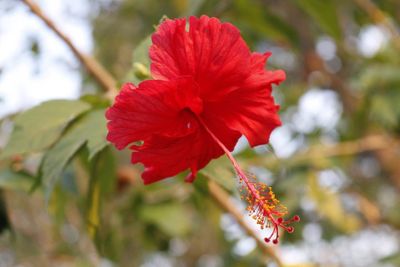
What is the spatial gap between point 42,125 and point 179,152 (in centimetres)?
38

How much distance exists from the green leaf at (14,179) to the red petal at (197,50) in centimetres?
82

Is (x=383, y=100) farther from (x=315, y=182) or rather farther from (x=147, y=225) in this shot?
(x=147, y=225)

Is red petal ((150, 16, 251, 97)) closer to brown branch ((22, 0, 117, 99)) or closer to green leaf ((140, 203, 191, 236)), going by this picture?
brown branch ((22, 0, 117, 99))

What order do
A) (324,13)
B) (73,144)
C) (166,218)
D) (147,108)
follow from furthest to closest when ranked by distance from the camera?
(166,218) → (324,13) → (73,144) → (147,108)

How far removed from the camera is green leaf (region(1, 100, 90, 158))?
1.13 meters

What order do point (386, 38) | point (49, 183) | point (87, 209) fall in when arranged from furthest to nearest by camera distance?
point (386, 38) → point (87, 209) → point (49, 183)

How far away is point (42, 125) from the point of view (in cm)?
115

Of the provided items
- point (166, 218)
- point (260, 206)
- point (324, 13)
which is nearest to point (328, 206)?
point (166, 218)

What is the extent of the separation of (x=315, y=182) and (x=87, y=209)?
1.34 metres

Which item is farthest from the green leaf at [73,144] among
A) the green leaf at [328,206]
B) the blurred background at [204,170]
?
the green leaf at [328,206]

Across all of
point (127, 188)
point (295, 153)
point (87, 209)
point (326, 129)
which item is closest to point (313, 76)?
point (326, 129)

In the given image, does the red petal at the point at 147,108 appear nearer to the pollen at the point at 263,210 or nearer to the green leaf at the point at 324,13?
the pollen at the point at 263,210

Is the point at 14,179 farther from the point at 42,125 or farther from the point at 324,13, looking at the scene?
the point at 324,13

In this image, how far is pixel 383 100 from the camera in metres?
2.35
